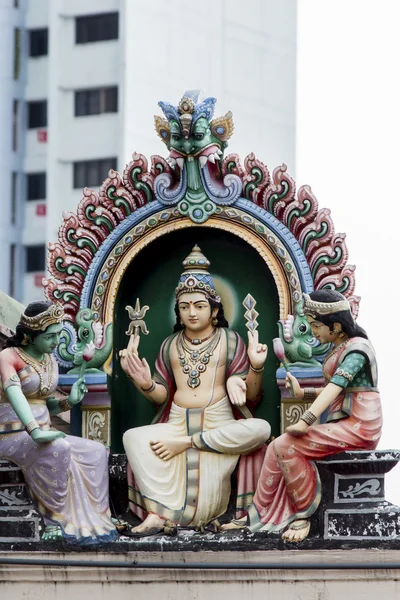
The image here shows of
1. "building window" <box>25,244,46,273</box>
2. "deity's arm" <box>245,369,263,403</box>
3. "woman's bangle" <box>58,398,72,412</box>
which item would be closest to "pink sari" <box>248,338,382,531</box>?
"deity's arm" <box>245,369,263,403</box>

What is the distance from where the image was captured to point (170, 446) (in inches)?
448

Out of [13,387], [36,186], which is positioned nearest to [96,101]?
[36,186]

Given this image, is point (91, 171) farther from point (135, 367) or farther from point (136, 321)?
point (135, 367)

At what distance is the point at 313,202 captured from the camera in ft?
38.5

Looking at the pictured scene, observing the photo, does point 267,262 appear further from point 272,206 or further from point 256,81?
point 256,81

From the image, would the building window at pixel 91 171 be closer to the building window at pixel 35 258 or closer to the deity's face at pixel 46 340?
the building window at pixel 35 258

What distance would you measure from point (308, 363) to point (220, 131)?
1806 millimetres

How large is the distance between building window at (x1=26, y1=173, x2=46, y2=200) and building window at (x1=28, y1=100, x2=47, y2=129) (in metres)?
1.16

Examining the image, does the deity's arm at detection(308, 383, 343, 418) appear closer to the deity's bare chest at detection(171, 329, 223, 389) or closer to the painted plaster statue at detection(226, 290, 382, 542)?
the painted plaster statue at detection(226, 290, 382, 542)

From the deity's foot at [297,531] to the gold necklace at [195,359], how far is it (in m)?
1.34

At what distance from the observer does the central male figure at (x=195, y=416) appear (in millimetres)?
11289

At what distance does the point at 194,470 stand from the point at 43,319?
57.8 inches

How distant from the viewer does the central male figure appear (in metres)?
11.3

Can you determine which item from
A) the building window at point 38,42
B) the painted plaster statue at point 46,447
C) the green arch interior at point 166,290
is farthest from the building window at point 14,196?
the painted plaster statue at point 46,447
